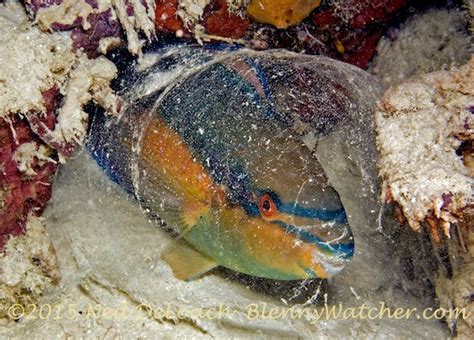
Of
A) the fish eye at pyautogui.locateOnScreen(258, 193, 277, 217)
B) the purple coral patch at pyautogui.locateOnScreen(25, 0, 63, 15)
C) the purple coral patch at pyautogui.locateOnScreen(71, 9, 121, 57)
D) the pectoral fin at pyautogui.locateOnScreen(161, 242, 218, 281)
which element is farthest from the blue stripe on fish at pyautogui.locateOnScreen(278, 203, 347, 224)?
the purple coral patch at pyautogui.locateOnScreen(25, 0, 63, 15)

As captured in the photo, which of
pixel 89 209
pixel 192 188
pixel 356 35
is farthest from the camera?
pixel 356 35

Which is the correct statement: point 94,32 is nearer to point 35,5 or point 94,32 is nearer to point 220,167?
point 35,5

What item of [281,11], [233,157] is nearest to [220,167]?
[233,157]

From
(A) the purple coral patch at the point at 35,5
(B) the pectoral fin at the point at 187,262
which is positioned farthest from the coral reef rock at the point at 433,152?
(A) the purple coral patch at the point at 35,5

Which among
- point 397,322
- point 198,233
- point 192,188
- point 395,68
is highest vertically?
point 395,68

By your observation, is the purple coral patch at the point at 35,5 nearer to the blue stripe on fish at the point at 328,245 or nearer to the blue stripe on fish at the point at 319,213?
the blue stripe on fish at the point at 319,213

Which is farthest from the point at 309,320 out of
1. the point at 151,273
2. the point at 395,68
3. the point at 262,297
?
the point at 395,68

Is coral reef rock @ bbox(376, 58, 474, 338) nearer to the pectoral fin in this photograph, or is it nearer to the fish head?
the fish head

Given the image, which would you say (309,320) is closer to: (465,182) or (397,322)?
(397,322)

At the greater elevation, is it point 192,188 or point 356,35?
point 356,35
